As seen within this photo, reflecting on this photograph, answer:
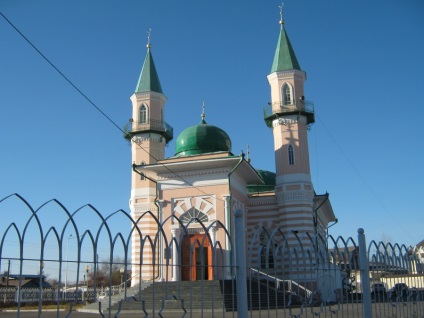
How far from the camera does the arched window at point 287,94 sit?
24030 millimetres

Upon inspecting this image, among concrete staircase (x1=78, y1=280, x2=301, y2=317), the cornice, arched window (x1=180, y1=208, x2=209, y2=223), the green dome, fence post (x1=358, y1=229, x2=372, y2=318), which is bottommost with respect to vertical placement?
concrete staircase (x1=78, y1=280, x2=301, y2=317)

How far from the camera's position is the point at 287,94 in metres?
24.3

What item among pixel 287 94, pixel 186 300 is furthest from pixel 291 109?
pixel 186 300

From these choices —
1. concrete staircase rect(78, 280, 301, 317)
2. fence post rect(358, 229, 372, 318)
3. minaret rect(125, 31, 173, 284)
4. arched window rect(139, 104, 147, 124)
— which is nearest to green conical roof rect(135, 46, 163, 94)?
minaret rect(125, 31, 173, 284)

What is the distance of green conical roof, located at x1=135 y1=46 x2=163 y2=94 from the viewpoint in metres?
26.4

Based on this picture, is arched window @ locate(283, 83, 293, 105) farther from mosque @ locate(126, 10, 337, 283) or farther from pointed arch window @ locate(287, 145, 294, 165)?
pointed arch window @ locate(287, 145, 294, 165)

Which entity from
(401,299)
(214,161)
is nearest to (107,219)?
(401,299)

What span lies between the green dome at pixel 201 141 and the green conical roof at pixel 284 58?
4.51 meters

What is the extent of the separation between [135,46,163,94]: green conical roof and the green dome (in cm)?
326

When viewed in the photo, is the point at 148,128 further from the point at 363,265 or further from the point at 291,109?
the point at 363,265

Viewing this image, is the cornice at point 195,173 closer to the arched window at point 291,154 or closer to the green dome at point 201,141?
the green dome at point 201,141

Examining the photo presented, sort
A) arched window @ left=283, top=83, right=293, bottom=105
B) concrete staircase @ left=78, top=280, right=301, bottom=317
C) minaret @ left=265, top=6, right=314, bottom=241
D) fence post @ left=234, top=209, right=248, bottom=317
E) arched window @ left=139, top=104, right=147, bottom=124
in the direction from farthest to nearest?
arched window @ left=139, top=104, right=147, bottom=124
arched window @ left=283, top=83, right=293, bottom=105
minaret @ left=265, top=6, right=314, bottom=241
fence post @ left=234, top=209, right=248, bottom=317
concrete staircase @ left=78, top=280, right=301, bottom=317

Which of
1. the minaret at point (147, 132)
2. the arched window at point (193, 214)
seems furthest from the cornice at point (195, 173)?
the minaret at point (147, 132)

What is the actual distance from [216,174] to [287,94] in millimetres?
6226
